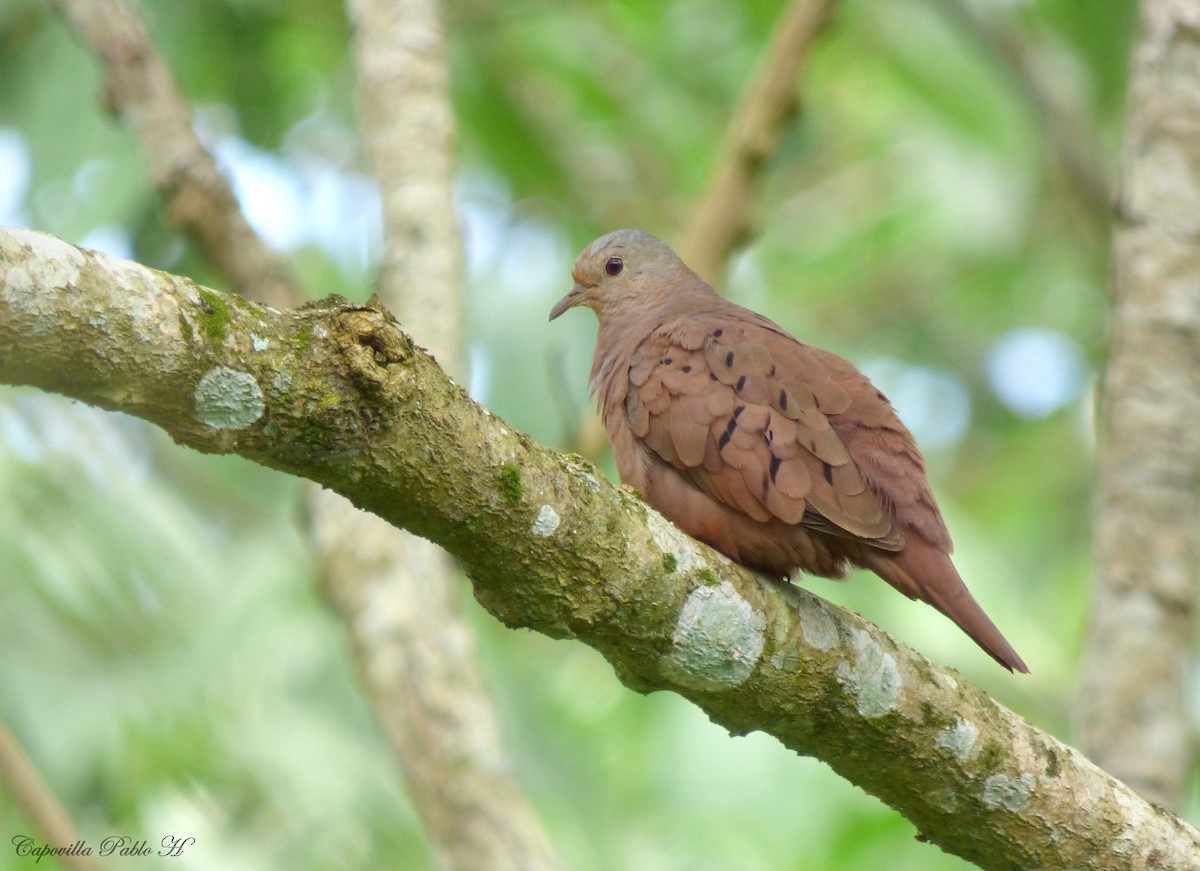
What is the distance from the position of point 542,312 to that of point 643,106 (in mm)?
2494

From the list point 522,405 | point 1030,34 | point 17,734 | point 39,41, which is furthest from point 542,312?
point 1030,34

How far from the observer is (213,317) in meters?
2.55

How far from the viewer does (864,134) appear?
11453mm

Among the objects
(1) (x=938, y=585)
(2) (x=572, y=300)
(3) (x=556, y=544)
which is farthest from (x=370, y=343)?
(2) (x=572, y=300)

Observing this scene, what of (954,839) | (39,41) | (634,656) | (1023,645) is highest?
(1023,645)

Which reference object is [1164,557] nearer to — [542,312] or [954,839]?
[954,839]

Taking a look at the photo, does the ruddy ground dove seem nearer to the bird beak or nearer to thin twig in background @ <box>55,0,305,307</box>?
the bird beak

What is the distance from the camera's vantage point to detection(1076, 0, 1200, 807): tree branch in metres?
5.51

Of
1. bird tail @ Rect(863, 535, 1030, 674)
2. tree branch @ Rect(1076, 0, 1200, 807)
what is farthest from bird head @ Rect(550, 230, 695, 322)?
tree branch @ Rect(1076, 0, 1200, 807)

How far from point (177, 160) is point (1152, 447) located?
4274mm

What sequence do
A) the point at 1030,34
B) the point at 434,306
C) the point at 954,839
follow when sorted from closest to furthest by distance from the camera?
1. the point at 954,839
2. the point at 434,306
3. the point at 1030,34

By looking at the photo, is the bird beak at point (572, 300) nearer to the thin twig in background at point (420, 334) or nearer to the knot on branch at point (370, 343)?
the thin twig in background at point (420, 334)

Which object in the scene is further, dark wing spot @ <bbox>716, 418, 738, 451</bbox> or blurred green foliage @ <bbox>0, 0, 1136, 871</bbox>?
blurred green foliage @ <bbox>0, 0, 1136, 871</bbox>

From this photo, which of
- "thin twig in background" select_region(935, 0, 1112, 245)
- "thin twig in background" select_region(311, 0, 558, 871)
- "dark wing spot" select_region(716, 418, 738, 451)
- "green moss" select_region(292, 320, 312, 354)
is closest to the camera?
"green moss" select_region(292, 320, 312, 354)
